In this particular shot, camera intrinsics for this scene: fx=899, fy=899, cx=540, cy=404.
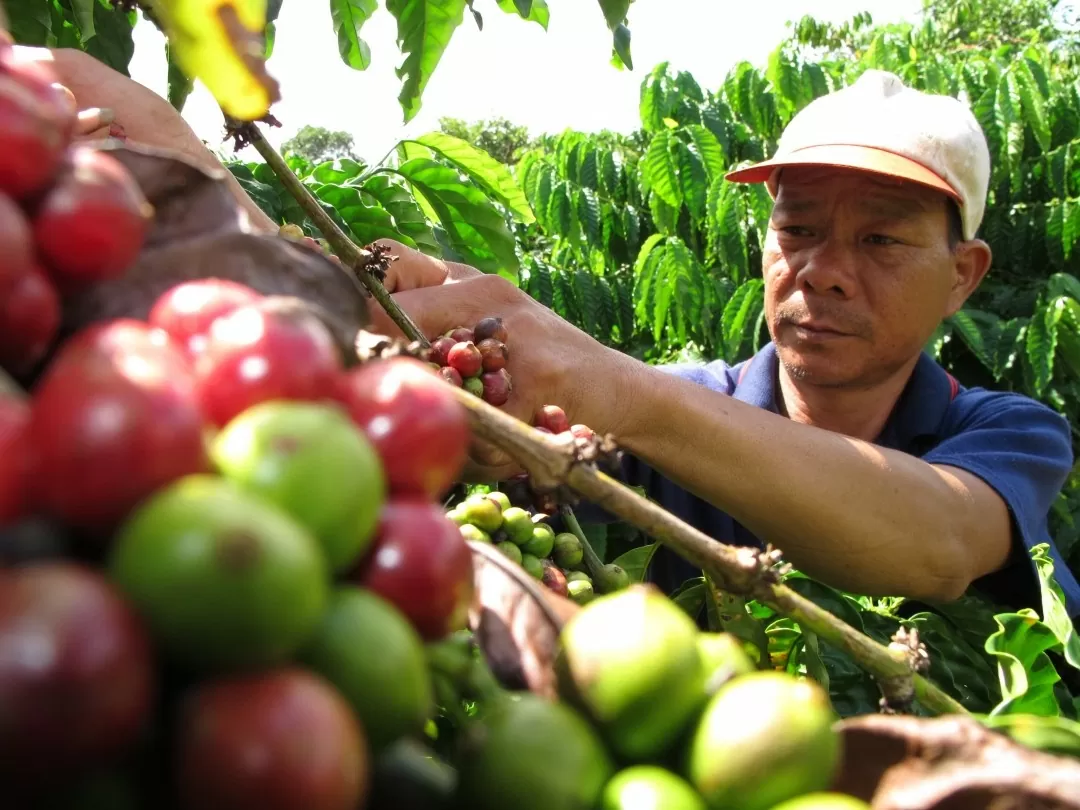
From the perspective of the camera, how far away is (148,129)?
60.2 inches

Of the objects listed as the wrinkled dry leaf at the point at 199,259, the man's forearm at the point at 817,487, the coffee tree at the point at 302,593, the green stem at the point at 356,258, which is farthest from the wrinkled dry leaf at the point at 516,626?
the man's forearm at the point at 817,487

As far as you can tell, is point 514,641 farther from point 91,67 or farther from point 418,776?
point 91,67

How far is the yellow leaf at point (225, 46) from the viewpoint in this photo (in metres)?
0.83

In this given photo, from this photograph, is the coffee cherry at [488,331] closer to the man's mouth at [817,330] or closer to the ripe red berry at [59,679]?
the ripe red berry at [59,679]

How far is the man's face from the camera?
328 centimetres

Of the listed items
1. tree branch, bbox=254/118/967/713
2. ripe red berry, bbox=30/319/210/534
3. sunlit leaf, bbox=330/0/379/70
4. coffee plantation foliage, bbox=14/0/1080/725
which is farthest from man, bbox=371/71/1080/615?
ripe red berry, bbox=30/319/210/534

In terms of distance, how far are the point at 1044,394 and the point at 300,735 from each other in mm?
6713

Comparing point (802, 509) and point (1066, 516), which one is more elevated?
point (802, 509)

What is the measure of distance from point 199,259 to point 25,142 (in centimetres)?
15

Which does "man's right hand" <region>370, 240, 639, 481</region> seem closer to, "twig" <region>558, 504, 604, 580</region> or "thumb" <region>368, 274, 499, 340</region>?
"thumb" <region>368, 274, 499, 340</region>

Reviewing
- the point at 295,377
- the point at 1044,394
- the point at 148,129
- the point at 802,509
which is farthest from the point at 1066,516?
the point at 295,377

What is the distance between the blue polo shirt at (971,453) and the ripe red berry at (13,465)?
2.48 m

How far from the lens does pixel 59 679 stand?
1.38 feet

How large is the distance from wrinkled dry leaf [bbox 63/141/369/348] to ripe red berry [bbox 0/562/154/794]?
312 millimetres
